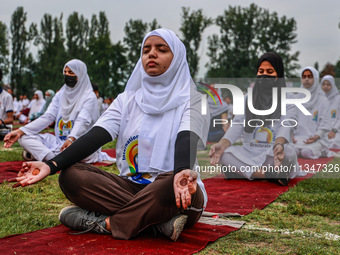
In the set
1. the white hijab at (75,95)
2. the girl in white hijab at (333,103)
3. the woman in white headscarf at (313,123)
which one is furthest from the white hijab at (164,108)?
the girl in white hijab at (333,103)

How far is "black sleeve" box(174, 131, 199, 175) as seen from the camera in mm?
2340

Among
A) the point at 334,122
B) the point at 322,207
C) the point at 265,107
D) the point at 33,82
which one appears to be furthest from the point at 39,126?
the point at 33,82

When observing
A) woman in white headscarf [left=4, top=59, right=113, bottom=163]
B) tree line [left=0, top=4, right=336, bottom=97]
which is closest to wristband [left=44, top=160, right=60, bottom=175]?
woman in white headscarf [left=4, top=59, right=113, bottom=163]

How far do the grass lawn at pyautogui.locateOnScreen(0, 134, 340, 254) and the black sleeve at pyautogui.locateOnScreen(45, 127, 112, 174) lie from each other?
0.54 meters

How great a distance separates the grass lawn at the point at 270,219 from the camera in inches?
97.3

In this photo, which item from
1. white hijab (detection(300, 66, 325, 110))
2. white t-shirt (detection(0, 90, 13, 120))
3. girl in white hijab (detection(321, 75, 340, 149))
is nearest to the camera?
white hijab (detection(300, 66, 325, 110))

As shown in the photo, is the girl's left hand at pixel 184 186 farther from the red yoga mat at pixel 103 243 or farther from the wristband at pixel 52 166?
the wristband at pixel 52 166

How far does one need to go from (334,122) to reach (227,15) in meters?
24.6

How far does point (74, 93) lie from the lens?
602 centimetres

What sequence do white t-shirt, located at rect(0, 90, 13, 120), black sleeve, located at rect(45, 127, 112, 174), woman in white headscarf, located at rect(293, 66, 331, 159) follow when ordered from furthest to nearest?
white t-shirt, located at rect(0, 90, 13, 120)
woman in white headscarf, located at rect(293, 66, 331, 159)
black sleeve, located at rect(45, 127, 112, 174)

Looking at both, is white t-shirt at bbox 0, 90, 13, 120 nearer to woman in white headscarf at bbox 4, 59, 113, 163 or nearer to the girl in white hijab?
woman in white headscarf at bbox 4, 59, 113, 163

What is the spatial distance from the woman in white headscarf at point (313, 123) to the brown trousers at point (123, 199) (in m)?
5.45

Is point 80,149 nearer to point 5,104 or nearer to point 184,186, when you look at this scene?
point 184,186

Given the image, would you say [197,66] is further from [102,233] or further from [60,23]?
[102,233]
